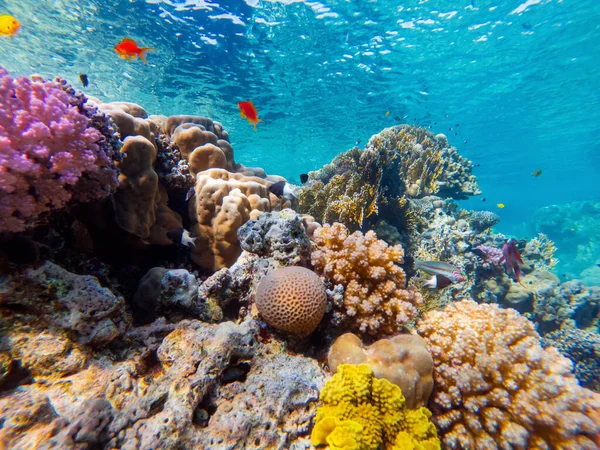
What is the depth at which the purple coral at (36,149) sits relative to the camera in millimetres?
1906

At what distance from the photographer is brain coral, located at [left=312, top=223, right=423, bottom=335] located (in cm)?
312

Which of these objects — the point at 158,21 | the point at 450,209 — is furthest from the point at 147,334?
the point at 158,21

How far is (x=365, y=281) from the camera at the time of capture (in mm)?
3502

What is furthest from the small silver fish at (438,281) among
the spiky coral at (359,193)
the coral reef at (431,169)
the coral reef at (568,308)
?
the coral reef at (568,308)

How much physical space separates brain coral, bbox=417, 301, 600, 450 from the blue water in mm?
10405

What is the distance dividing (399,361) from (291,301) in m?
1.21

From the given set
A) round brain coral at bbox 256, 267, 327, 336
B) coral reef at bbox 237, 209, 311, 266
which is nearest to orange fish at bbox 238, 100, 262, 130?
coral reef at bbox 237, 209, 311, 266

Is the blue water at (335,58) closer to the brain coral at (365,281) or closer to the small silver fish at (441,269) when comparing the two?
the small silver fish at (441,269)

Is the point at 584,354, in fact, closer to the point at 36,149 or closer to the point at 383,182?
the point at 383,182

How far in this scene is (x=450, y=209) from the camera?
30.9 ft

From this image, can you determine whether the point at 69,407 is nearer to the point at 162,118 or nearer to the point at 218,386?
the point at 218,386

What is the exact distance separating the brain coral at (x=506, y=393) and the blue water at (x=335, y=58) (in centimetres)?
1041

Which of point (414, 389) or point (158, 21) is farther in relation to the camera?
point (158, 21)

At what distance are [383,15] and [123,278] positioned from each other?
17.2m
